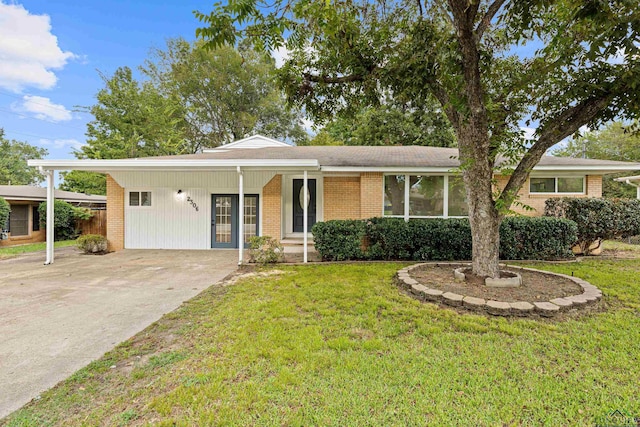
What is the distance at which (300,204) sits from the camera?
34.8ft

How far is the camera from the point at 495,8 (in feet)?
15.4

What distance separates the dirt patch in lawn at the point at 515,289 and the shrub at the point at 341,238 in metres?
2.18

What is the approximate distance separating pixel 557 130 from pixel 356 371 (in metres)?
4.58

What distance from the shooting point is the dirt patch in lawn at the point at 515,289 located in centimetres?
421

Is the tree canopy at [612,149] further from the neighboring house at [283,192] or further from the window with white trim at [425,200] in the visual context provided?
the window with white trim at [425,200]

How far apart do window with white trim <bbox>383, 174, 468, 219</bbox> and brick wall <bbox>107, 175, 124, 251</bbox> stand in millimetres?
9059

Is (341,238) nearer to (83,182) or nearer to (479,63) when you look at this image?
(479,63)

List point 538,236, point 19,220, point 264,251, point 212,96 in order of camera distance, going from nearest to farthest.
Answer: point 538,236 < point 264,251 < point 19,220 < point 212,96

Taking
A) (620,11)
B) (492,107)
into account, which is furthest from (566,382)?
(620,11)

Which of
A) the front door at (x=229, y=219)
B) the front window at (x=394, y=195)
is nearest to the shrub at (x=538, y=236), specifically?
the front window at (x=394, y=195)

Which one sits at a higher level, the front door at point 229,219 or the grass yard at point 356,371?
the front door at point 229,219

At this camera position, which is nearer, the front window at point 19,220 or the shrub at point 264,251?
the shrub at point 264,251

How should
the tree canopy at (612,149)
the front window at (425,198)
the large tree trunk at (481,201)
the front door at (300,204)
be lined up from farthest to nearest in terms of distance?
the tree canopy at (612,149) < the front door at (300,204) < the front window at (425,198) < the large tree trunk at (481,201)

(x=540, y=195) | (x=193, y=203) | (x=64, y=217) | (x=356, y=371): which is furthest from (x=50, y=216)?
(x=540, y=195)
